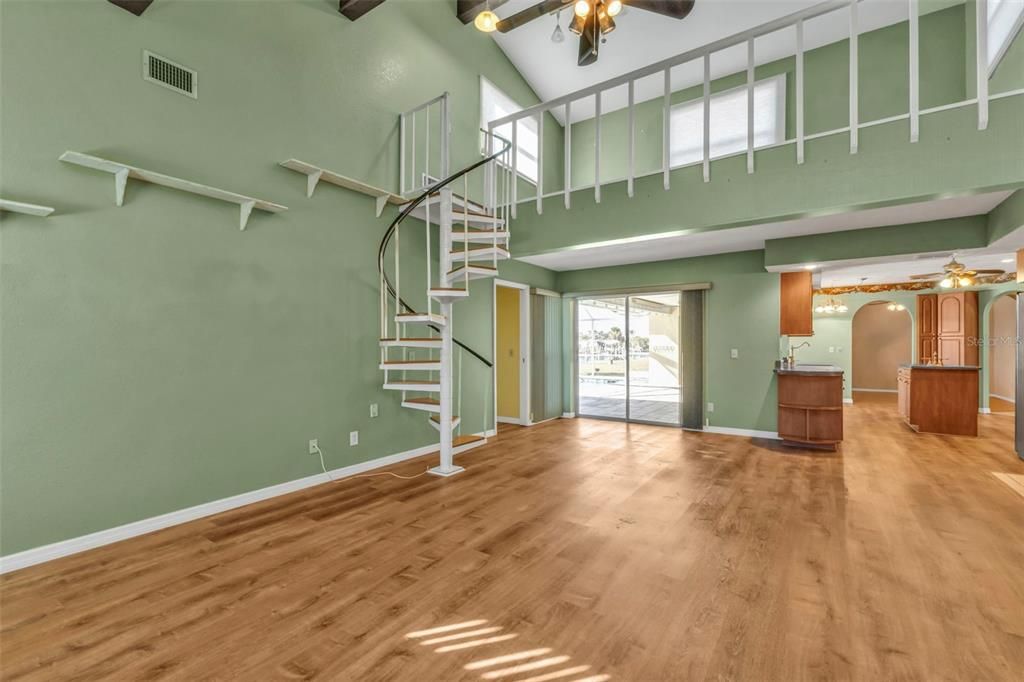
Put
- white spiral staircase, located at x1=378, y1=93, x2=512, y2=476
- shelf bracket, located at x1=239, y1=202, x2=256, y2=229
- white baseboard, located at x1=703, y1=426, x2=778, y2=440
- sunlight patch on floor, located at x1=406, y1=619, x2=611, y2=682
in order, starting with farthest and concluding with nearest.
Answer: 1. white baseboard, located at x1=703, y1=426, x2=778, y2=440
2. white spiral staircase, located at x1=378, y1=93, x2=512, y2=476
3. shelf bracket, located at x1=239, y1=202, x2=256, y2=229
4. sunlight patch on floor, located at x1=406, y1=619, x2=611, y2=682

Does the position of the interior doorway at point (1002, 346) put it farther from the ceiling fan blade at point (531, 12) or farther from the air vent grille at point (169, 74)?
the air vent grille at point (169, 74)

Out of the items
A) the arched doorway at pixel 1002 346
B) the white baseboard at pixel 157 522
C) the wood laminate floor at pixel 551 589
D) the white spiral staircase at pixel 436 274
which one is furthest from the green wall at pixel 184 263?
the arched doorway at pixel 1002 346

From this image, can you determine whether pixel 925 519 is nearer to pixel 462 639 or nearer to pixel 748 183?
pixel 748 183

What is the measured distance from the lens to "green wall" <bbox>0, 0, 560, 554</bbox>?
7.93 ft

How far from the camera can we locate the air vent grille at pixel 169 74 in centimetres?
280

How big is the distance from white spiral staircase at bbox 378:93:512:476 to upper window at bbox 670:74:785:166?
3324mm

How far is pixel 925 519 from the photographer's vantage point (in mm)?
3066

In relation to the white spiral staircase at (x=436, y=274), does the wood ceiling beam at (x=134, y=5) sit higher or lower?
higher

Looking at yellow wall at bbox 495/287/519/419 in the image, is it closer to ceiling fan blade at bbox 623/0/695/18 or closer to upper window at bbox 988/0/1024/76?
ceiling fan blade at bbox 623/0/695/18

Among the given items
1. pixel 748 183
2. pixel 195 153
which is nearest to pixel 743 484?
pixel 748 183

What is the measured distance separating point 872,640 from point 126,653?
3.14 m

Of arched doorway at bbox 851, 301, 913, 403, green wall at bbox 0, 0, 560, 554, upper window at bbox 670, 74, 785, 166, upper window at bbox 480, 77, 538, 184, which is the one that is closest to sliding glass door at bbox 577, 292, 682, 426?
upper window at bbox 670, 74, 785, 166

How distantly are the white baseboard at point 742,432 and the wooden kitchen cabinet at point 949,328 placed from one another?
4651 mm

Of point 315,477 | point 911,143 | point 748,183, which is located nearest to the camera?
point 911,143
